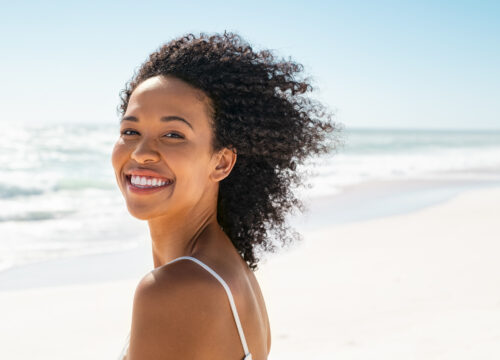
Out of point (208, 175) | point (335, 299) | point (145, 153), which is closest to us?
point (145, 153)

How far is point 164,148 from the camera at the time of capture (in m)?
1.88

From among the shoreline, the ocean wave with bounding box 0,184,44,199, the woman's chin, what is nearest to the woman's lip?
the woman's chin

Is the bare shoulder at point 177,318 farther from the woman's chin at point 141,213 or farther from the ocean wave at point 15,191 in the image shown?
the ocean wave at point 15,191

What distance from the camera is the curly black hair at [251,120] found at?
6.72ft

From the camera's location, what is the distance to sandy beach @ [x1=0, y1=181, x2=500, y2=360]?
190 inches

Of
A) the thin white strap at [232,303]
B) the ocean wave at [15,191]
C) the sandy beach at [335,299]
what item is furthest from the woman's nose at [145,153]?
the ocean wave at [15,191]

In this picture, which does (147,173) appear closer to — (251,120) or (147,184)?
(147,184)

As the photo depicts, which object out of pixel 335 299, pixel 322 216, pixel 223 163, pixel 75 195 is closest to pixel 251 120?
pixel 223 163

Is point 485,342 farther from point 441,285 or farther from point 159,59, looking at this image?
point 159,59

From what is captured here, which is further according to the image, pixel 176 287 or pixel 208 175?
pixel 208 175

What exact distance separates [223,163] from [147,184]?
35 centimetres

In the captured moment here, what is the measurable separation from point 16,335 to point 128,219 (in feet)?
18.2

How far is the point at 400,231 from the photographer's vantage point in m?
9.66

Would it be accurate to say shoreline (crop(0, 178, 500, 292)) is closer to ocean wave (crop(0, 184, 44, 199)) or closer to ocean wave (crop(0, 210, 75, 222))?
ocean wave (crop(0, 210, 75, 222))
